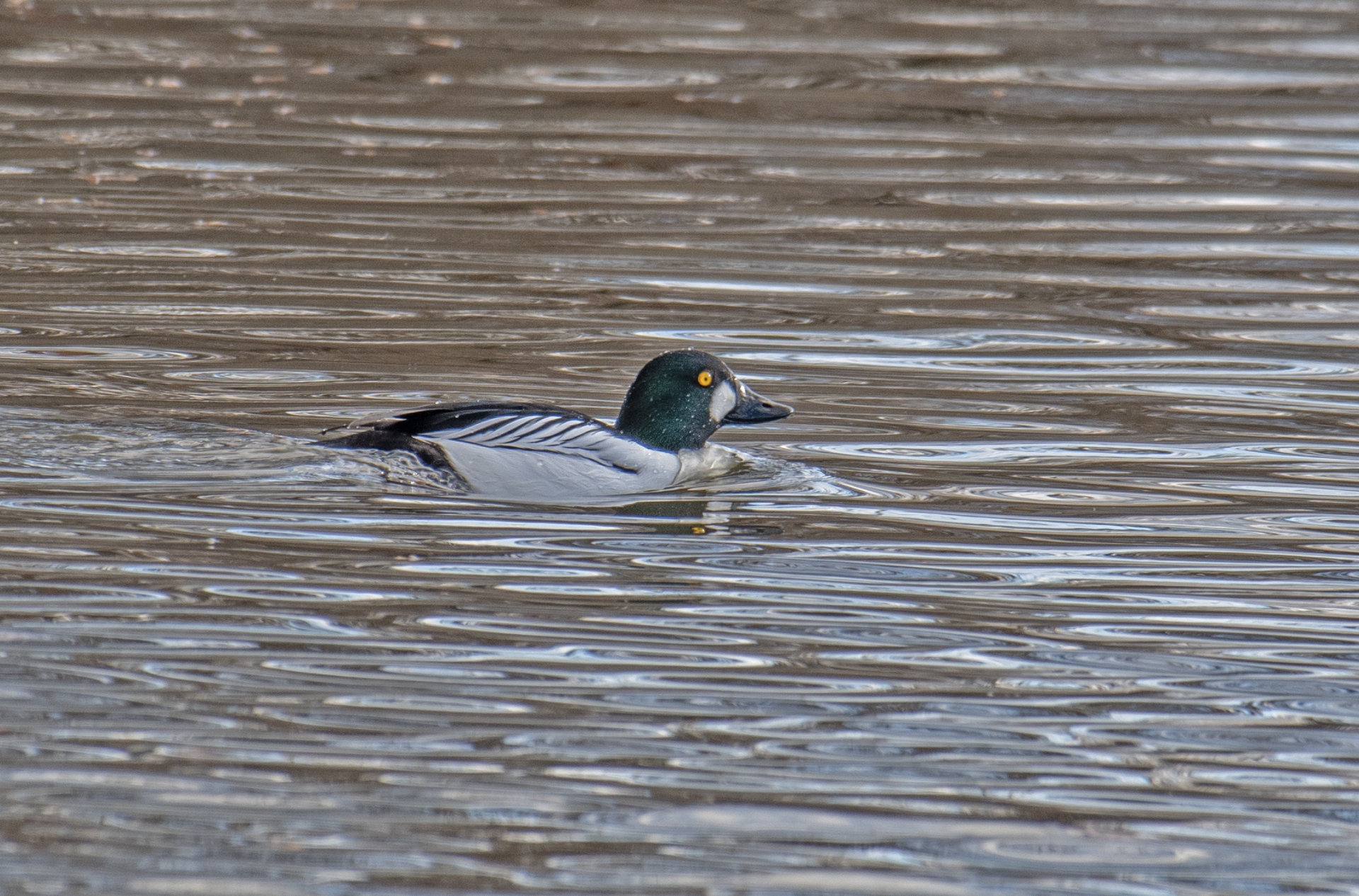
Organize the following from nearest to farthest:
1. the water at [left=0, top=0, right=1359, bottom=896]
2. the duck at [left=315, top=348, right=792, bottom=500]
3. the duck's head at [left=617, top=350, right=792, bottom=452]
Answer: the water at [left=0, top=0, right=1359, bottom=896]
the duck at [left=315, top=348, right=792, bottom=500]
the duck's head at [left=617, top=350, right=792, bottom=452]

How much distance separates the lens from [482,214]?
Answer: 12.1 m

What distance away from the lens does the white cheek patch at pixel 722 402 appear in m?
7.85

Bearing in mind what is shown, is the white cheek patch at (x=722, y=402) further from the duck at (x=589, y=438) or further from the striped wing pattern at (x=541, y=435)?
the striped wing pattern at (x=541, y=435)

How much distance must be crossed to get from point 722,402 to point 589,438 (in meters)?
0.65

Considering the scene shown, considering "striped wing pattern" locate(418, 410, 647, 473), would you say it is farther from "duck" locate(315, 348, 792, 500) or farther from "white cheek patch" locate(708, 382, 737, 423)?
"white cheek patch" locate(708, 382, 737, 423)

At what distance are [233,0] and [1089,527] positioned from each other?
11682 mm

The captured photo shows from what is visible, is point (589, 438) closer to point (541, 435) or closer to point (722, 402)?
point (541, 435)

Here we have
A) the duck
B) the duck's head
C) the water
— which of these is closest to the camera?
the water

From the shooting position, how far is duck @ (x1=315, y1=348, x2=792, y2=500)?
727 cm

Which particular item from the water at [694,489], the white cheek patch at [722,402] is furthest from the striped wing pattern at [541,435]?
the white cheek patch at [722,402]

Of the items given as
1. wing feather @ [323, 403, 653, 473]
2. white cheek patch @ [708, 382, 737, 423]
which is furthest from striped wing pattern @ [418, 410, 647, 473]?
white cheek patch @ [708, 382, 737, 423]

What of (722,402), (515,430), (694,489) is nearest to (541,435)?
(515,430)

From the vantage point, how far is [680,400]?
25.7 ft

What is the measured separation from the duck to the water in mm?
162
